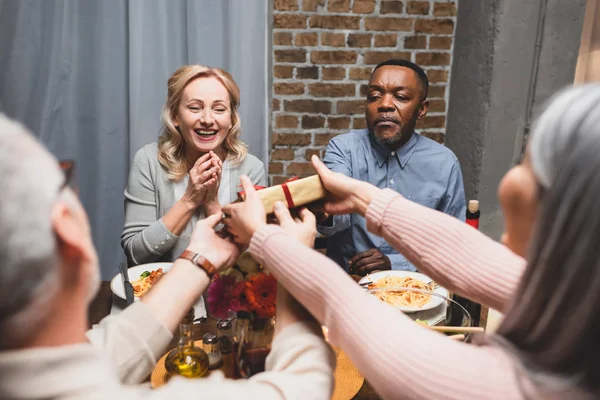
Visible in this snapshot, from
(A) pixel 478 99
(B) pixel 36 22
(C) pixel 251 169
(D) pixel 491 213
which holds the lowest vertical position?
(D) pixel 491 213

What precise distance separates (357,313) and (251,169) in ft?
4.78

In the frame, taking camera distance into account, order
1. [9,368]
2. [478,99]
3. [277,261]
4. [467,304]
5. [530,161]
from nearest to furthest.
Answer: [9,368]
[530,161]
[277,261]
[467,304]
[478,99]

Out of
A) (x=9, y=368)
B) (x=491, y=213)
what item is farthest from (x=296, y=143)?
(x=9, y=368)

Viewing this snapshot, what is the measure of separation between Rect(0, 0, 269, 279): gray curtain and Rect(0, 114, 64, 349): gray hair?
184 centimetres

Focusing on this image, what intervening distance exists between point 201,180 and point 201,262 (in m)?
0.95

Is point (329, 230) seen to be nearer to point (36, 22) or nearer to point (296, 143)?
point (296, 143)

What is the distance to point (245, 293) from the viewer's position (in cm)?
91

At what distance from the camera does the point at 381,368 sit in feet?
2.18

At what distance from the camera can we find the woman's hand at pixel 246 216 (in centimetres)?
87

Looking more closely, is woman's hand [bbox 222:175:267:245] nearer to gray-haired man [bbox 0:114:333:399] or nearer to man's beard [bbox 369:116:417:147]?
gray-haired man [bbox 0:114:333:399]

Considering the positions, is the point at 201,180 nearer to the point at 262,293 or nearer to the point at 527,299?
the point at 262,293

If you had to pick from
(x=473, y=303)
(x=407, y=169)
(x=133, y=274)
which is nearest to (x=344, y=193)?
(x=473, y=303)

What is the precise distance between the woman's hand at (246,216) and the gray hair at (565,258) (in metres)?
0.44

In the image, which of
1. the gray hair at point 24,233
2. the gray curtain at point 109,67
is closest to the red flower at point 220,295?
the gray hair at point 24,233
